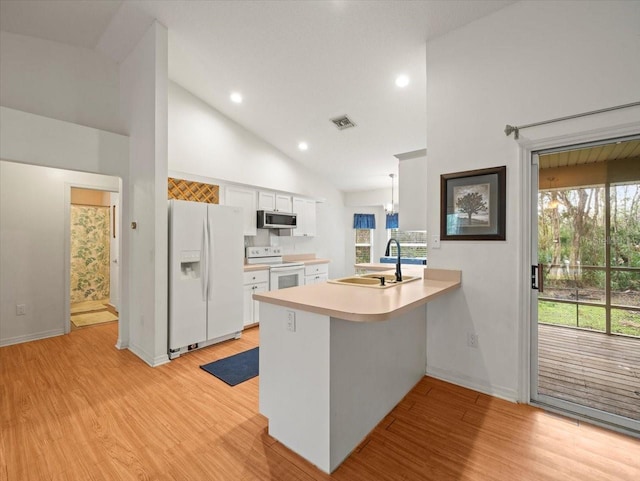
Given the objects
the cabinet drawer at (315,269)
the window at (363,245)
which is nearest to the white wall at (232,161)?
the cabinet drawer at (315,269)

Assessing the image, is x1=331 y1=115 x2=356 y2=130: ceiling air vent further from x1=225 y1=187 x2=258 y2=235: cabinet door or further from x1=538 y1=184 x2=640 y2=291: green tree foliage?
x1=538 y1=184 x2=640 y2=291: green tree foliage

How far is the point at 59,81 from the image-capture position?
3381 mm

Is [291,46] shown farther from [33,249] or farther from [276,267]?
[33,249]

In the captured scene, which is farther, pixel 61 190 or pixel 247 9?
pixel 61 190

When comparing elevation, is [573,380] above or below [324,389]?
below

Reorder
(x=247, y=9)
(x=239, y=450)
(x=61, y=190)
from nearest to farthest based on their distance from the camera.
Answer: (x=239, y=450) → (x=247, y=9) → (x=61, y=190)

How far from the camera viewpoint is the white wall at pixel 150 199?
119 inches

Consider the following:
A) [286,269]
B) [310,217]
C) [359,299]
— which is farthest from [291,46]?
[310,217]

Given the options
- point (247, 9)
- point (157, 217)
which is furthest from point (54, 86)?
point (247, 9)

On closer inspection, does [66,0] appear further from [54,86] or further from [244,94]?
[244,94]

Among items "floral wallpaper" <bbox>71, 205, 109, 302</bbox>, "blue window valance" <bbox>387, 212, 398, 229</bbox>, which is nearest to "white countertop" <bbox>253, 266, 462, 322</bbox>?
"blue window valance" <bbox>387, 212, 398, 229</bbox>

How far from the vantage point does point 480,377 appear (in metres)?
2.45

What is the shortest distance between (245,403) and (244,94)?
3.86 m

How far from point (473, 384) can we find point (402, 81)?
3.26 metres
